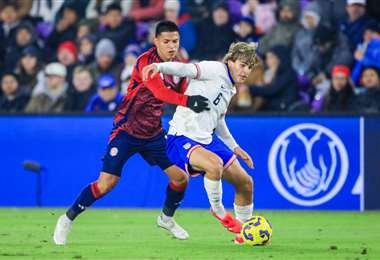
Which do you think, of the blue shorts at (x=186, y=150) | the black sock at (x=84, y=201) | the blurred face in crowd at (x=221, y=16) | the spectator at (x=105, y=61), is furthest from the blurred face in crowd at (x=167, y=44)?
the spectator at (x=105, y=61)

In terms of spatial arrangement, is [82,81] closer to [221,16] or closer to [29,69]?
[29,69]

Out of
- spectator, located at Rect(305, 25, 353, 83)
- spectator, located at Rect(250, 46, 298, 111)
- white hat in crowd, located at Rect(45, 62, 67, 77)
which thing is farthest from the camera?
white hat in crowd, located at Rect(45, 62, 67, 77)

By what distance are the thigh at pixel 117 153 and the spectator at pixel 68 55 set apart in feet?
26.1

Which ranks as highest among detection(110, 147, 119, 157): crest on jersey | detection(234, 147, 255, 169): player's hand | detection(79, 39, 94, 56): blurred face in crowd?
detection(234, 147, 255, 169): player's hand

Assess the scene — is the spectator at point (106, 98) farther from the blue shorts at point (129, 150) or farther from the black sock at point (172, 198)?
the black sock at point (172, 198)

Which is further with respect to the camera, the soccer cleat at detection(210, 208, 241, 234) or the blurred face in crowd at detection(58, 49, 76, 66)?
the blurred face in crowd at detection(58, 49, 76, 66)

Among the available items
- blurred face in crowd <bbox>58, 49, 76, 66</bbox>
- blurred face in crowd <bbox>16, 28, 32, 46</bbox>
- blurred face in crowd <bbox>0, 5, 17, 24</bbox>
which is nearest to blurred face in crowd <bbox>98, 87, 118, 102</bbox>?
blurred face in crowd <bbox>58, 49, 76, 66</bbox>

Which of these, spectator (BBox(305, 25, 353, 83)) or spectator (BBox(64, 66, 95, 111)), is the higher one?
spectator (BBox(305, 25, 353, 83))

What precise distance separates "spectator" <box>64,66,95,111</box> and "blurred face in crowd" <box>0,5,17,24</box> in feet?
7.51

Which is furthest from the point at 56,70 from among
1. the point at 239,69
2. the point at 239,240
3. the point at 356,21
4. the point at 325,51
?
the point at 239,240

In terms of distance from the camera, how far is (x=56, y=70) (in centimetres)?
1931

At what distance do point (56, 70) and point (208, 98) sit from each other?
856 centimetres

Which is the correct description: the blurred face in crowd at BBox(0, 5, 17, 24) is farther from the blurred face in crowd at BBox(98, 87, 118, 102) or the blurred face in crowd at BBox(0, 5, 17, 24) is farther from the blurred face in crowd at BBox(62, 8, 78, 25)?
the blurred face in crowd at BBox(98, 87, 118, 102)

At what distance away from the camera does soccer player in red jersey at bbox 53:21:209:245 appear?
11.3m
